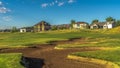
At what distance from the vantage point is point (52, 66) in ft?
109

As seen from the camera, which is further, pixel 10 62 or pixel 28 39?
pixel 28 39

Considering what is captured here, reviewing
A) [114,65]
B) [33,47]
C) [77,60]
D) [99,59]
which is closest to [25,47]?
[33,47]

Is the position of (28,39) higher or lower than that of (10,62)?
lower

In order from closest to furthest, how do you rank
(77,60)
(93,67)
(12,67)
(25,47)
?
(12,67)
(93,67)
(77,60)
(25,47)

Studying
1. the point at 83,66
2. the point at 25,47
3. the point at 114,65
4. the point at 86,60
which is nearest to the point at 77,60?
the point at 86,60

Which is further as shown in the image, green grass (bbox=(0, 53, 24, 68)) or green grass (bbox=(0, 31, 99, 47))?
green grass (bbox=(0, 31, 99, 47))

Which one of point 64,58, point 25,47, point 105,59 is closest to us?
point 105,59

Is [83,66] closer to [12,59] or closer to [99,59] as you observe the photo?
[99,59]

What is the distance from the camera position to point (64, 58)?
40344 millimetres

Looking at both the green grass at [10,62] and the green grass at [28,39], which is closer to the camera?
the green grass at [10,62]

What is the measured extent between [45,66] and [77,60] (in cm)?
547

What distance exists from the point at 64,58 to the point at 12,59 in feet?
29.3

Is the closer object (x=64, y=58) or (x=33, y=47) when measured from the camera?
(x=64, y=58)

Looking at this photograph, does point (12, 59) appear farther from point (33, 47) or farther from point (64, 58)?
point (33, 47)
